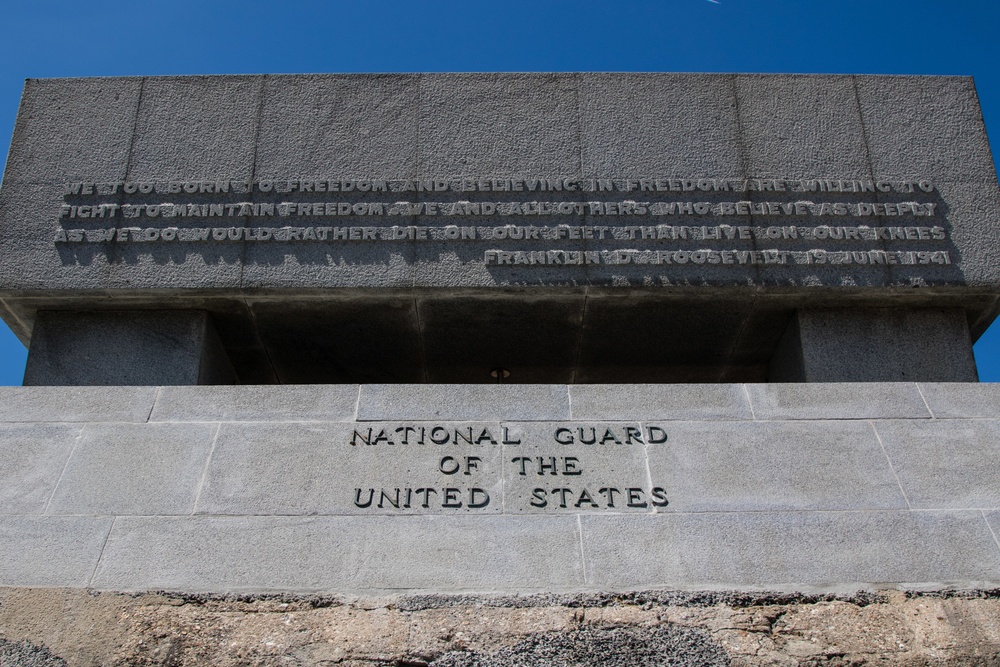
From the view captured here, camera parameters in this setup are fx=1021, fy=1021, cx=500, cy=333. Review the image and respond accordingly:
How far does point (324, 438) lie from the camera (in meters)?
6.27

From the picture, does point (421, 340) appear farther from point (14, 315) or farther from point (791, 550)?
point (791, 550)

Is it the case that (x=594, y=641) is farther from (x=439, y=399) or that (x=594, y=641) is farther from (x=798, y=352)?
(x=798, y=352)

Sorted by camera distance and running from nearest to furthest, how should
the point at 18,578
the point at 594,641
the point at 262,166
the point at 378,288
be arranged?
the point at 594,641 < the point at 18,578 < the point at 378,288 < the point at 262,166

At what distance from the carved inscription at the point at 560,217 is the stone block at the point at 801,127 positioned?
7.5 inches

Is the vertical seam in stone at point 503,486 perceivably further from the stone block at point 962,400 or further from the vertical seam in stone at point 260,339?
the stone block at point 962,400

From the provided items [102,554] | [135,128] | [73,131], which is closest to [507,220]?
[135,128]

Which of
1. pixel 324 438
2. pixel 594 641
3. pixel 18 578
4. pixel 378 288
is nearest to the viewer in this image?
pixel 594 641

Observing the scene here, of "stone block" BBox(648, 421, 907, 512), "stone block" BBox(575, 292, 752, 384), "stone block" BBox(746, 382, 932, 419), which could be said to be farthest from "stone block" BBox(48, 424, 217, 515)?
"stone block" BBox(746, 382, 932, 419)

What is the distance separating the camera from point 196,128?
848 cm

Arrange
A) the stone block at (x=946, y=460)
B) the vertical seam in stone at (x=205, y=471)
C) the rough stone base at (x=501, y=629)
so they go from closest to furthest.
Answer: the rough stone base at (x=501, y=629), the vertical seam in stone at (x=205, y=471), the stone block at (x=946, y=460)

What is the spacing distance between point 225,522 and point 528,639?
1.88 meters

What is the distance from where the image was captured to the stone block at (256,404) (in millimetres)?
6410

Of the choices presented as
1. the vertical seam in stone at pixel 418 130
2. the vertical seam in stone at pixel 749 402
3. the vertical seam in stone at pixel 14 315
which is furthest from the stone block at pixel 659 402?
the vertical seam in stone at pixel 14 315

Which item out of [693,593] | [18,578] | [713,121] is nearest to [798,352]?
[713,121]
